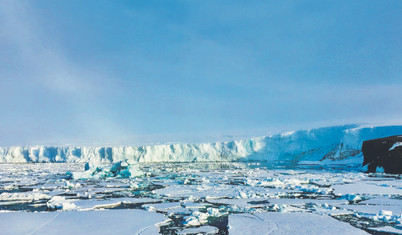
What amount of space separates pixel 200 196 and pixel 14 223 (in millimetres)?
4557

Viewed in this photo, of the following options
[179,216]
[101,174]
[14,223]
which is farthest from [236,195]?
[101,174]

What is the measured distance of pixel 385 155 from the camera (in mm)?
19734

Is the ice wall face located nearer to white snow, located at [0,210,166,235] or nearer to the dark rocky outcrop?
the dark rocky outcrop

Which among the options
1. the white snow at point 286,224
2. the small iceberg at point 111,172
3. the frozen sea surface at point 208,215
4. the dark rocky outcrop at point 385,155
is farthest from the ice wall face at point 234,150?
the white snow at point 286,224

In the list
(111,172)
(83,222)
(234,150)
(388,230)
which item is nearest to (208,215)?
(83,222)

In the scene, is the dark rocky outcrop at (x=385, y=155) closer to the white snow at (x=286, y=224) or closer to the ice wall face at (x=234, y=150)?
the white snow at (x=286, y=224)

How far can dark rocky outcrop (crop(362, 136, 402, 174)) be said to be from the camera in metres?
18.6

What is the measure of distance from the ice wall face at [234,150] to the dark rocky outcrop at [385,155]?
17.1m

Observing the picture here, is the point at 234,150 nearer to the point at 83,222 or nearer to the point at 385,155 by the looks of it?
the point at 385,155

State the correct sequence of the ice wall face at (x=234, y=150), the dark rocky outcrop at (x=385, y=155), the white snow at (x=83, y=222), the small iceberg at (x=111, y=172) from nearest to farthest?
the white snow at (x=83, y=222) < the small iceberg at (x=111, y=172) < the dark rocky outcrop at (x=385, y=155) < the ice wall face at (x=234, y=150)

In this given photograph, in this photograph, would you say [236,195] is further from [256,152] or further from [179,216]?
[256,152]

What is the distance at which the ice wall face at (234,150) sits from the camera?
138ft

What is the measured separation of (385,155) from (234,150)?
2839 cm

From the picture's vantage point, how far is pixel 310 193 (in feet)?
29.2
